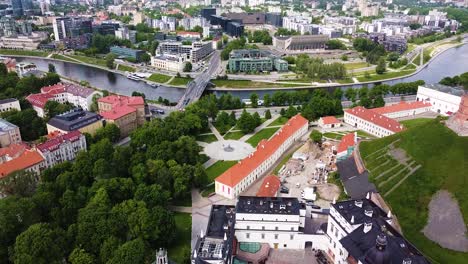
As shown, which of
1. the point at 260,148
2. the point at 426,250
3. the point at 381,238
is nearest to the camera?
the point at 381,238

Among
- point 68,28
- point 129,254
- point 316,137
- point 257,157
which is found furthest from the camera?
point 68,28

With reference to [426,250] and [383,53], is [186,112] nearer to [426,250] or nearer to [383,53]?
[426,250]

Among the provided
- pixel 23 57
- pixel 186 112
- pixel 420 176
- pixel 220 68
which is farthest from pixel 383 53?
pixel 23 57

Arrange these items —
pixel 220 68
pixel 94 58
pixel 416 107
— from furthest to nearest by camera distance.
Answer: pixel 94 58 → pixel 220 68 → pixel 416 107

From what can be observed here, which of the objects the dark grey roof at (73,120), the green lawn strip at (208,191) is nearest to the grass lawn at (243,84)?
the dark grey roof at (73,120)

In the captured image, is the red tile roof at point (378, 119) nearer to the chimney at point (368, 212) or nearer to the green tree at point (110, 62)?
the chimney at point (368, 212)

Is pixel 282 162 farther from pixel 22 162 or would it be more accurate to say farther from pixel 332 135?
pixel 22 162

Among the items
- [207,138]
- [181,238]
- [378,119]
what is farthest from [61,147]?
[378,119]
